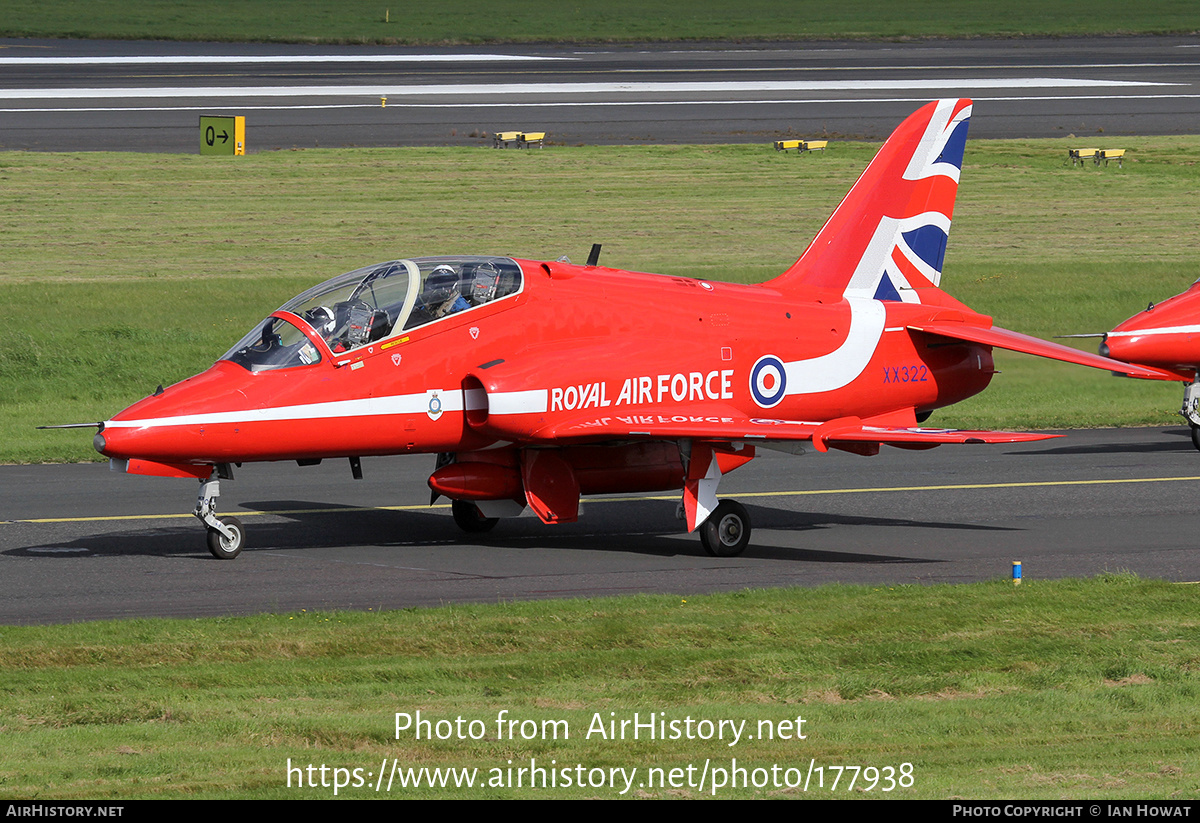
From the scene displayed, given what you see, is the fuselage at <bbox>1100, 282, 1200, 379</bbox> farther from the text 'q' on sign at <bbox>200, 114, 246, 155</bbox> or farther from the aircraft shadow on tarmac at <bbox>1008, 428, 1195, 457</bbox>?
the text 'q' on sign at <bbox>200, 114, 246, 155</bbox>

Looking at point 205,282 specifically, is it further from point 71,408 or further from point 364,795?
point 364,795

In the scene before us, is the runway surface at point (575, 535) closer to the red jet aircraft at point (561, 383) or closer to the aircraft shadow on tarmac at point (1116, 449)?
the aircraft shadow on tarmac at point (1116, 449)

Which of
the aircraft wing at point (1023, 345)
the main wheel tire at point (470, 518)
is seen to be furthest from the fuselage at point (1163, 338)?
Answer: the main wheel tire at point (470, 518)

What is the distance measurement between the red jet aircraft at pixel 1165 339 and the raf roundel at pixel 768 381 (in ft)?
21.4

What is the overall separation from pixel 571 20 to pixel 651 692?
248 ft

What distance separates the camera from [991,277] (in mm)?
35250

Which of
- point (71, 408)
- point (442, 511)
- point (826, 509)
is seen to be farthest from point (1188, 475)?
point (71, 408)

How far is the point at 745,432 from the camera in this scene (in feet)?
53.2

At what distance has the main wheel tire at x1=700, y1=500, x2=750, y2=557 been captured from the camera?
1681 centimetres

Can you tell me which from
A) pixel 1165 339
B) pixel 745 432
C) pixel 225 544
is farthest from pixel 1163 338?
pixel 225 544

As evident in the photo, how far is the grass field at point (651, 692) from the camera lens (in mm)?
9383

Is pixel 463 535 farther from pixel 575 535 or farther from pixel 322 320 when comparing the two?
pixel 322 320

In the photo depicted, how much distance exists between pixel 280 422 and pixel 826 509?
712 centimetres

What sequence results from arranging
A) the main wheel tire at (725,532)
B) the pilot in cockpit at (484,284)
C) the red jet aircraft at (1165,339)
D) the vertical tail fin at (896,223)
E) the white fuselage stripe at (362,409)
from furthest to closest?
the red jet aircraft at (1165,339)
the vertical tail fin at (896,223)
the main wheel tire at (725,532)
the pilot in cockpit at (484,284)
the white fuselage stripe at (362,409)
